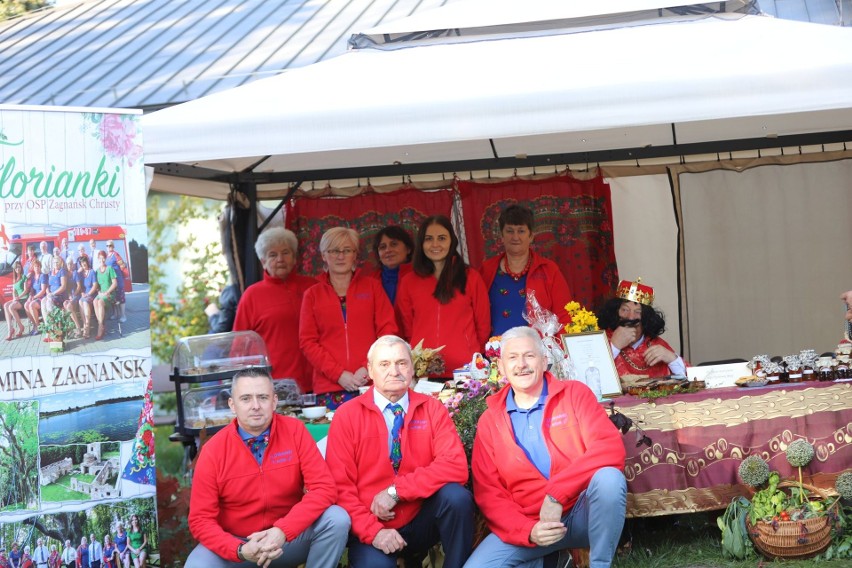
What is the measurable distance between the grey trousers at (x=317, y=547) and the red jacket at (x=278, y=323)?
7.19 feet

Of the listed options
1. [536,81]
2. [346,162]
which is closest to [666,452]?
[536,81]

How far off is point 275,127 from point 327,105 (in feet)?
0.75

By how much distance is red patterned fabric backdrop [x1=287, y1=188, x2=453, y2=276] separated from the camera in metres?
6.83

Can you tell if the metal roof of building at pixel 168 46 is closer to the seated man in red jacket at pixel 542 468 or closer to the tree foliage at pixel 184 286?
the tree foliage at pixel 184 286

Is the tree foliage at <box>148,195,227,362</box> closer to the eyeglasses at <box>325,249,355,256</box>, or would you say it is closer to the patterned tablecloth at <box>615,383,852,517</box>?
the eyeglasses at <box>325,249,355,256</box>

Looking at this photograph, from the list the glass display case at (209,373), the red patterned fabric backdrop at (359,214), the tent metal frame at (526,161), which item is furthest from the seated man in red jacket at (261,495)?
the red patterned fabric backdrop at (359,214)

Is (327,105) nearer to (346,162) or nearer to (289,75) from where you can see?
(289,75)

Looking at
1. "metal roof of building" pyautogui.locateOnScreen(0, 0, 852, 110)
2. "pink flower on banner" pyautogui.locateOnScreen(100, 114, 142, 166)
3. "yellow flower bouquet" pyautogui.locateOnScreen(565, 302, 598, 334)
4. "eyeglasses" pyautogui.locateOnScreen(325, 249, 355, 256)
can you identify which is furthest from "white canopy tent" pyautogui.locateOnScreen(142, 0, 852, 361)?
"metal roof of building" pyautogui.locateOnScreen(0, 0, 852, 110)

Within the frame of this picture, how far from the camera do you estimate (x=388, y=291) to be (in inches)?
227

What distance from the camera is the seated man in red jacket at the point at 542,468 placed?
143 inches

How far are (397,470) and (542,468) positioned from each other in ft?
1.87

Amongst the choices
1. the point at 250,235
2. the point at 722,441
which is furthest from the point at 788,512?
the point at 250,235

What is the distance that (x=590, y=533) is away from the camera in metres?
3.65

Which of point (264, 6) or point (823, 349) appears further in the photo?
point (264, 6)
